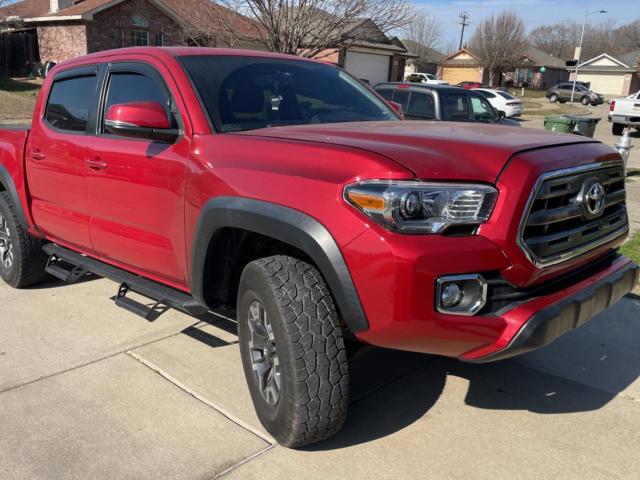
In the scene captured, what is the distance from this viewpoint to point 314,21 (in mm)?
14234

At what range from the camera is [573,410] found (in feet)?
11.0

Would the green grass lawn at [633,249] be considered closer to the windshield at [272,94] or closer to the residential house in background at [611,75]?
the windshield at [272,94]

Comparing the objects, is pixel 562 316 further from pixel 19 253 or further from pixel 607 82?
pixel 607 82

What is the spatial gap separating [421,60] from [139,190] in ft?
247

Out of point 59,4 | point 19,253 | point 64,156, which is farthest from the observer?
point 59,4

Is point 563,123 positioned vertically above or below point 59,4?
below

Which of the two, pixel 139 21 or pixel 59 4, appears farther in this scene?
pixel 59 4

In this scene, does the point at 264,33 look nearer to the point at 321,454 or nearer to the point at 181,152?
the point at 181,152

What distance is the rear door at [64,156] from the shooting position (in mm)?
4180

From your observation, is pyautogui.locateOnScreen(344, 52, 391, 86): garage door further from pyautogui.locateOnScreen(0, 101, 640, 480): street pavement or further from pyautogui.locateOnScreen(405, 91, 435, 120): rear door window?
pyautogui.locateOnScreen(0, 101, 640, 480): street pavement

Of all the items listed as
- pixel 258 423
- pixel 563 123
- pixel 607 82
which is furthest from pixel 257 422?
pixel 607 82

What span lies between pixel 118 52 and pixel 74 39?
97.0 feet

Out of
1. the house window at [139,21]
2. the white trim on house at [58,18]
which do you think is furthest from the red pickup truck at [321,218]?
the house window at [139,21]

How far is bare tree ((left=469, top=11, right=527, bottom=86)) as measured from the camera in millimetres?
62438
